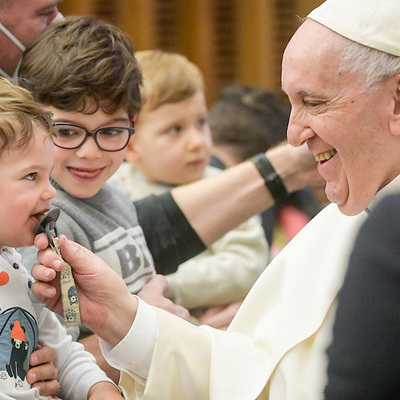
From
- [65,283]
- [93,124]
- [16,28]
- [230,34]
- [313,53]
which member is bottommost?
[230,34]

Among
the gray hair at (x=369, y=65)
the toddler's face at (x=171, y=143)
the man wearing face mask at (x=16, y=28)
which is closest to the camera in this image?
the gray hair at (x=369, y=65)

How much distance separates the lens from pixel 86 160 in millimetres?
2445

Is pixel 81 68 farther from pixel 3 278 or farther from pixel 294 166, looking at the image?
pixel 294 166

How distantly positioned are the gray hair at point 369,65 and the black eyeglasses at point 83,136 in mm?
740

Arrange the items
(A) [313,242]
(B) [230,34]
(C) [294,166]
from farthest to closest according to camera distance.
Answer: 1. (B) [230,34]
2. (C) [294,166]
3. (A) [313,242]

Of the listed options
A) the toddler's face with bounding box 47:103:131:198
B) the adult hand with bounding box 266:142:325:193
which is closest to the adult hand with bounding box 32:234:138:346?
the toddler's face with bounding box 47:103:131:198

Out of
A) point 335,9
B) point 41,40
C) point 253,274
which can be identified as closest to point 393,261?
point 335,9

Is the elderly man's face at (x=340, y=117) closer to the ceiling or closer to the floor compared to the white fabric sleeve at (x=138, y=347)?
closer to the ceiling

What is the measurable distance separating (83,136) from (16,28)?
494mm

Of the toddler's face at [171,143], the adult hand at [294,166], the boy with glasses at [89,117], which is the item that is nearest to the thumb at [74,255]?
the boy with glasses at [89,117]

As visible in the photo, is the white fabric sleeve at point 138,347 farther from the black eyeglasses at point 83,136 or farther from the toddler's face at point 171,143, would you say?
the toddler's face at point 171,143

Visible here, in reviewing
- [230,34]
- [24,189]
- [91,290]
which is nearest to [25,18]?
[24,189]

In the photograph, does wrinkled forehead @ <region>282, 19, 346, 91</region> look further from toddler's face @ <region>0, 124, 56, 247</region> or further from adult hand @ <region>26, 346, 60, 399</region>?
adult hand @ <region>26, 346, 60, 399</region>

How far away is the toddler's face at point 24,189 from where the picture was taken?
196 cm
